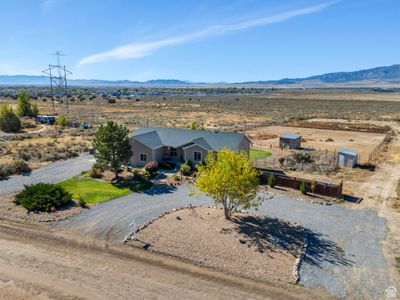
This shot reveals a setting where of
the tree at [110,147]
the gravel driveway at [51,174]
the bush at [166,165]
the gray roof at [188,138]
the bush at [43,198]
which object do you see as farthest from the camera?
the bush at [166,165]

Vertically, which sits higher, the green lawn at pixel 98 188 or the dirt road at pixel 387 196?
the green lawn at pixel 98 188

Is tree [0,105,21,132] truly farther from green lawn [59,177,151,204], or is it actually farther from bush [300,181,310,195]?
bush [300,181,310,195]

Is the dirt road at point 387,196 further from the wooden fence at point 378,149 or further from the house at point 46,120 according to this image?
the house at point 46,120

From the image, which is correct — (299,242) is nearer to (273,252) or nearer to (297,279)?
(273,252)

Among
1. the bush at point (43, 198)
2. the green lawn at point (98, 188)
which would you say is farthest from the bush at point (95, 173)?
the bush at point (43, 198)

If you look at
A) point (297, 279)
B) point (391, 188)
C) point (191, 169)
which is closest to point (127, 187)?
point (191, 169)

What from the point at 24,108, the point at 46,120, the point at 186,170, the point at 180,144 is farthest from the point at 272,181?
the point at 24,108
